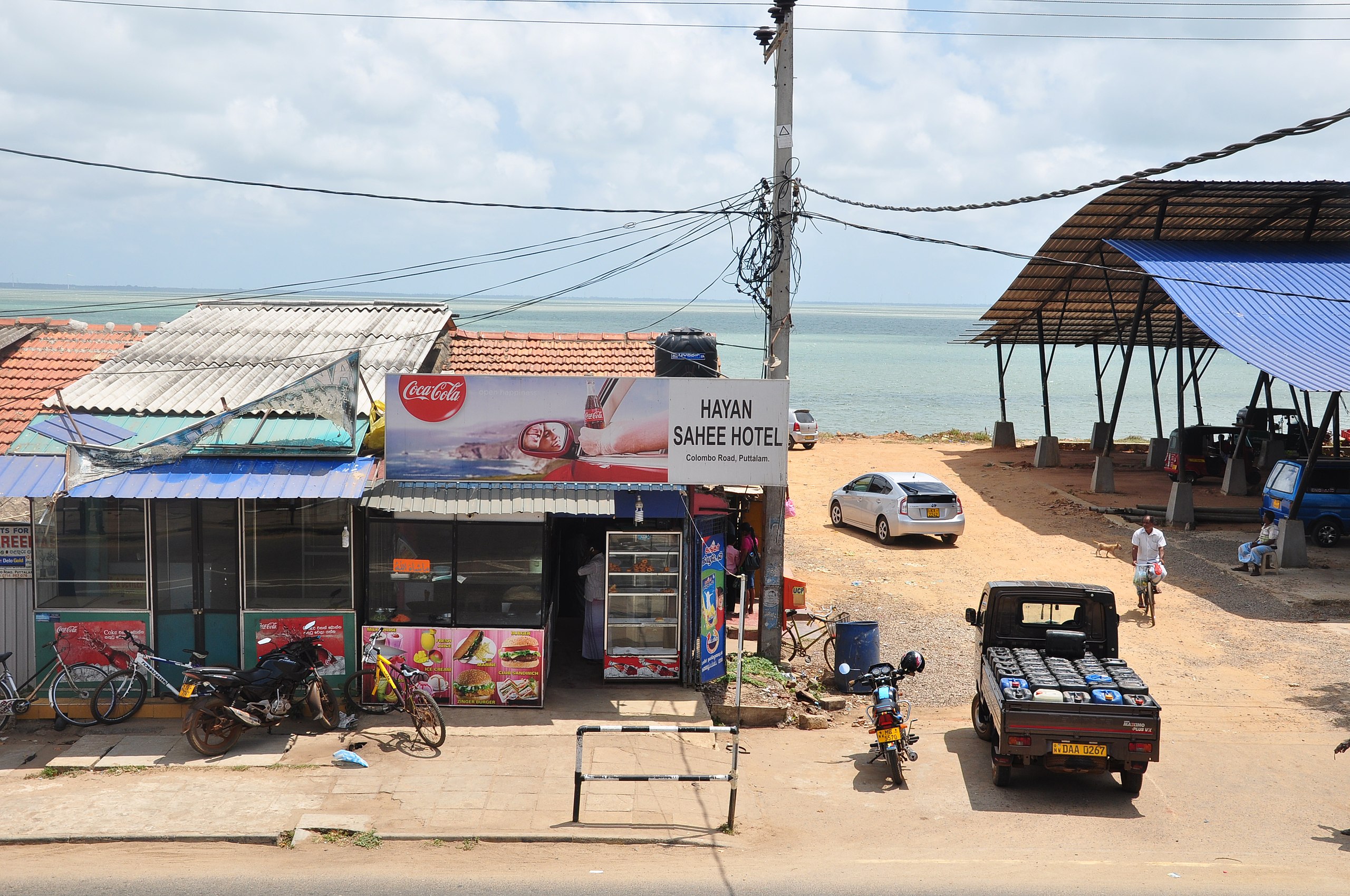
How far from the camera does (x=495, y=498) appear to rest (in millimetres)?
11875

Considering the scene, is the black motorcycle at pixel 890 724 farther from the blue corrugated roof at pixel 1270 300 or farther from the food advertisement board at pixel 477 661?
the blue corrugated roof at pixel 1270 300

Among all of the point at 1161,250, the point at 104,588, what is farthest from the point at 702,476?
the point at 1161,250

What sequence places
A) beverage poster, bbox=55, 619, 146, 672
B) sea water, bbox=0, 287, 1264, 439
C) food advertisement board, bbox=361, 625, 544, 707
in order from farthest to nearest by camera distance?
sea water, bbox=0, 287, 1264, 439 < food advertisement board, bbox=361, 625, 544, 707 < beverage poster, bbox=55, 619, 146, 672

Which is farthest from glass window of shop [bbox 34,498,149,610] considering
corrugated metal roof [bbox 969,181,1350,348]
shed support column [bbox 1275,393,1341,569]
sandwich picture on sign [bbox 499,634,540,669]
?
shed support column [bbox 1275,393,1341,569]

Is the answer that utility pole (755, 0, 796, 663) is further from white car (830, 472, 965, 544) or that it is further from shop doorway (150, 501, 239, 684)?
white car (830, 472, 965, 544)

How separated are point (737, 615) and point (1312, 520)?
14.8 m

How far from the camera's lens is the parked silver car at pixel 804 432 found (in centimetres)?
3650

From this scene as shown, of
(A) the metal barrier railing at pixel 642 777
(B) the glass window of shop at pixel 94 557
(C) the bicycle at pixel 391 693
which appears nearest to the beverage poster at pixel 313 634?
(C) the bicycle at pixel 391 693

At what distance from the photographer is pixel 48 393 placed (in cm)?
1373

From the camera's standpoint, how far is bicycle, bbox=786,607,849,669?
14648 millimetres

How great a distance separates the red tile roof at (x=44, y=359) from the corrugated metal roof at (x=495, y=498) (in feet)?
15.8

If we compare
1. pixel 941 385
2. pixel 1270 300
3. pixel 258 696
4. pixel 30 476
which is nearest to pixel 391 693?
pixel 258 696

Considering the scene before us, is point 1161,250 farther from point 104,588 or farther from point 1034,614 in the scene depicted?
point 104,588

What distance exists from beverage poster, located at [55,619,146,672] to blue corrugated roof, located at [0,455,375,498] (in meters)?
1.66
